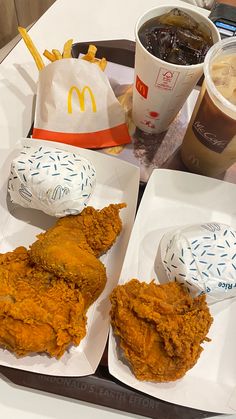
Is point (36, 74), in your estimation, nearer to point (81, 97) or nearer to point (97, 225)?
point (81, 97)

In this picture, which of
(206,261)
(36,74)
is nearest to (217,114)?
(206,261)

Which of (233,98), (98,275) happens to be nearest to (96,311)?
(98,275)

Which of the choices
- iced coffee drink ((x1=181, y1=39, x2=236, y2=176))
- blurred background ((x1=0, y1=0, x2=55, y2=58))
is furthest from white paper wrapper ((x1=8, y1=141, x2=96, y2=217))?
blurred background ((x1=0, y1=0, x2=55, y2=58))

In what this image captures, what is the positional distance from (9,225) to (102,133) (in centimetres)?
34

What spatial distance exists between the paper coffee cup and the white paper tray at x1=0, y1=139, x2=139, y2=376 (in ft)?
0.50

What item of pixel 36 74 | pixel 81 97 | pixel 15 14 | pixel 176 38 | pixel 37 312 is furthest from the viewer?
pixel 15 14

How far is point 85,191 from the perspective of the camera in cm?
82

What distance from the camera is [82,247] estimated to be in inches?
31.0

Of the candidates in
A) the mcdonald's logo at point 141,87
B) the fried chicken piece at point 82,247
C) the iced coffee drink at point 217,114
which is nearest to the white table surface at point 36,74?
the fried chicken piece at point 82,247

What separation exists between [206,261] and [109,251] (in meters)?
0.24

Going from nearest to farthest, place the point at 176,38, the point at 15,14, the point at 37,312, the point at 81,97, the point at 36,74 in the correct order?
the point at 37,312 → the point at 176,38 → the point at 81,97 → the point at 36,74 → the point at 15,14

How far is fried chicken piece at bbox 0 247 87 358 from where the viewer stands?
0.68 meters

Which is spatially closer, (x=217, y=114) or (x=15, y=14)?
(x=217, y=114)

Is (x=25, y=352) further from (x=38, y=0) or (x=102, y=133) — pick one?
(x=38, y=0)
